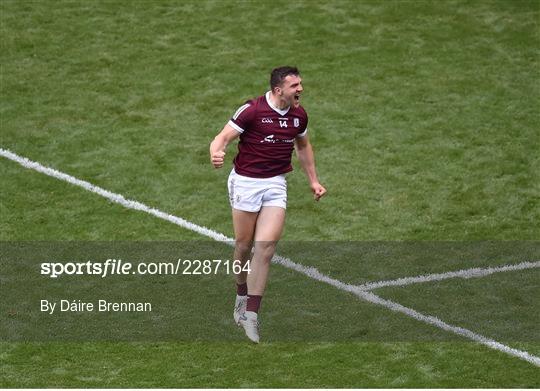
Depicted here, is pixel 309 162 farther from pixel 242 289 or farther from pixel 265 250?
pixel 242 289

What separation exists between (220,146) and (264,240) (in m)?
1.02

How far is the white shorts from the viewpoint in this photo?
535 inches

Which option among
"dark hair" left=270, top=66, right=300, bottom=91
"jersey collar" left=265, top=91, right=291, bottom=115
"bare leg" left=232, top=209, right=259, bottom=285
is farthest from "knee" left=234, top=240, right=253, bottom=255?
"dark hair" left=270, top=66, right=300, bottom=91

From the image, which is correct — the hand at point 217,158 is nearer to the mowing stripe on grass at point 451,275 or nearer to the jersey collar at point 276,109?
the jersey collar at point 276,109

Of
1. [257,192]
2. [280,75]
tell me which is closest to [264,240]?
[257,192]

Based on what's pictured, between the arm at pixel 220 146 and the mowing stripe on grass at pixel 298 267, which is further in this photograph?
the mowing stripe on grass at pixel 298 267

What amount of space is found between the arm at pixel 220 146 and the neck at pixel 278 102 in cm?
46

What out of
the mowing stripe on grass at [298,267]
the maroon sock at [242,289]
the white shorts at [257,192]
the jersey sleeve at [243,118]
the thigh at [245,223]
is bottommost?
the mowing stripe on grass at [298,267]

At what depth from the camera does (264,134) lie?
1351 cm

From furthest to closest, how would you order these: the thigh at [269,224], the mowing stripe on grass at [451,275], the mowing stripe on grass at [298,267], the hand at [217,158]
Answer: the mowing stripe on grass at [451,275], the mowing stripe on grass at [298,267], the thigh at [269,224], the hand at [217,158]

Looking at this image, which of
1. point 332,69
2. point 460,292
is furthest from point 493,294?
point 332,69

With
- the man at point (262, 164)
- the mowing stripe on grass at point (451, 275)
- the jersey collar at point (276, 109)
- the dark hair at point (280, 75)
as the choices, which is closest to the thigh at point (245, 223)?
the man at point (262, 164)

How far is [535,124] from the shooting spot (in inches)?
784

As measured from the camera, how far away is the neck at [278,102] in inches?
529
